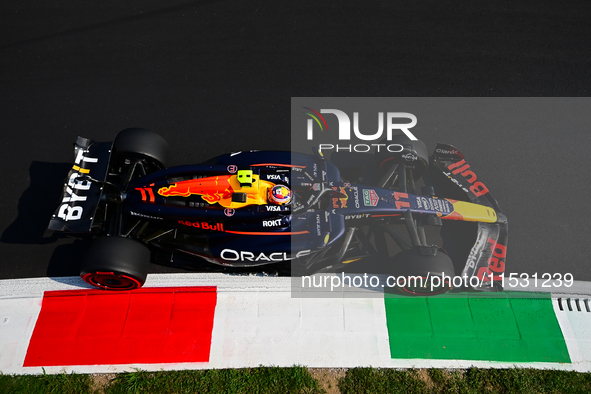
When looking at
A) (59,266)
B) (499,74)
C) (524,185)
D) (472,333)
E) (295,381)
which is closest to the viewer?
(295,381)

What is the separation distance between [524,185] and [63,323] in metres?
7.74

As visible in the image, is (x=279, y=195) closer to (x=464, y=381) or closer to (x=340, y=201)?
(x=340, y=201)

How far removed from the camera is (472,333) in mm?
6078

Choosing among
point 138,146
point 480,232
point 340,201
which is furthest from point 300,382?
point 138,146

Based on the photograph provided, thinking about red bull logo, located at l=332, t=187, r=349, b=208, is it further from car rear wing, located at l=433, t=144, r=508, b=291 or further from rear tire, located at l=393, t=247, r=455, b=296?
car rear wing, located at l=433, t=144, r=508, b=291

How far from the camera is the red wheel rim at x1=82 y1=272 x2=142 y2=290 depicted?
18.4 feet

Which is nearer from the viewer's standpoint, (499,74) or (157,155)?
(157,155)

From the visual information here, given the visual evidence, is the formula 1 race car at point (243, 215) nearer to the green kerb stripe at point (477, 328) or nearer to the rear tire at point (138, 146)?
the rear tire at point (138, 146)

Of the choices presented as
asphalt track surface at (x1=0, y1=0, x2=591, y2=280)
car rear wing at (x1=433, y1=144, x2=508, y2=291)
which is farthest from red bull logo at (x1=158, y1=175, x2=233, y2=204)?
car rear wing at (x1=433, y1=144, x2=508, y2=291)

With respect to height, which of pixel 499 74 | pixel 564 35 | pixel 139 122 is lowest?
pixel 139 122

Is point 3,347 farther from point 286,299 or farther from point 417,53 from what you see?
point 417,53

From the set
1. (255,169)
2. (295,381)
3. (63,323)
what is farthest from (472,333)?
(63,323)

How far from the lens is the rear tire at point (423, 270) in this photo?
5754 mm

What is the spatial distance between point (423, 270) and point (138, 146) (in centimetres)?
442
